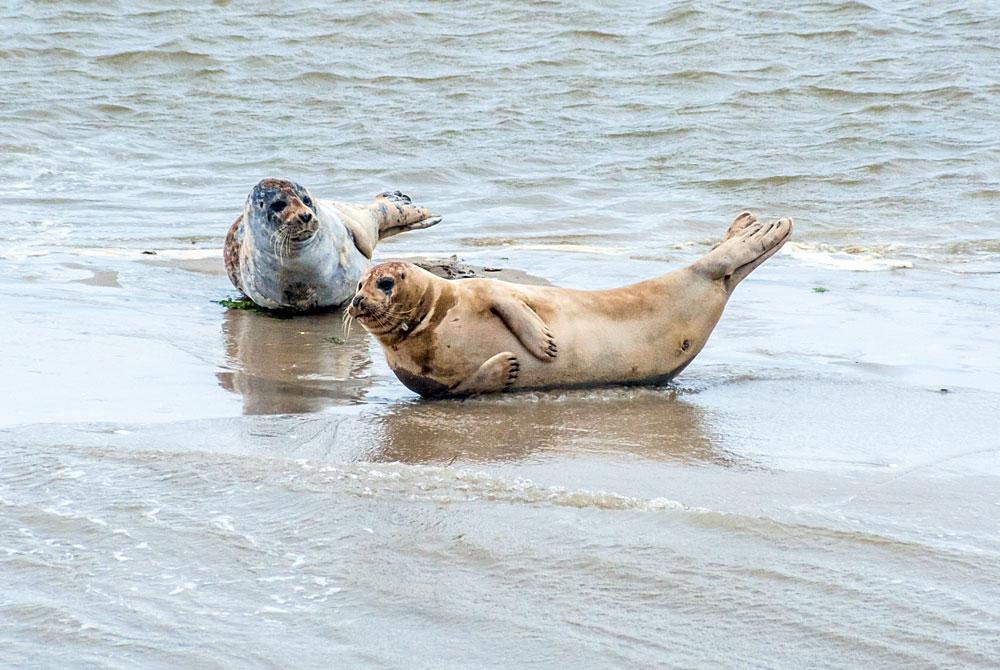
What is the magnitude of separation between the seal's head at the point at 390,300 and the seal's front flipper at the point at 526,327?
0.28 metres

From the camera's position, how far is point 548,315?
5289mm

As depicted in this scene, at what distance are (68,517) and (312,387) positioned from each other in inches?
71.3

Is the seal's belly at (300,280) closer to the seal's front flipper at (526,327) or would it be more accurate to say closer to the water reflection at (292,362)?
the water reflection at (292,362)

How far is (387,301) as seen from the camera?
5117mm

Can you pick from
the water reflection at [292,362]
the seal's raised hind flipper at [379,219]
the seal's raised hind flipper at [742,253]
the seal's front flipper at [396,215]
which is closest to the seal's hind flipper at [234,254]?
the water reflection at [292,362]

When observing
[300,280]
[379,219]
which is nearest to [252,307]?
[300,280]

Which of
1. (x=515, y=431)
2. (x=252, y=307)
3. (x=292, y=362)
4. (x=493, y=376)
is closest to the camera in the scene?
(x=515, y=431)

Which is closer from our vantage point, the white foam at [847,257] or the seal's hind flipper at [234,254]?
the seal's hind flipper at [234,254]

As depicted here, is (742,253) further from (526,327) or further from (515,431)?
(515,431)

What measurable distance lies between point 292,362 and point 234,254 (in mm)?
1733

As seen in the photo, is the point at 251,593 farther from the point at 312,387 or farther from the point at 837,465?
the point at 312,387

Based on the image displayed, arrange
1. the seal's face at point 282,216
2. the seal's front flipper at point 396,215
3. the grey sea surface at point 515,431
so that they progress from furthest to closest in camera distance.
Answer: the seal's front flipper at point 396,215, the seal's face at point 282,216, the grey sea surface at point 515,431

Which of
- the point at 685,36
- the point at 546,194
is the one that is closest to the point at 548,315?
the point at 546,194

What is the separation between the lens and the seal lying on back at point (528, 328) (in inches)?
203
